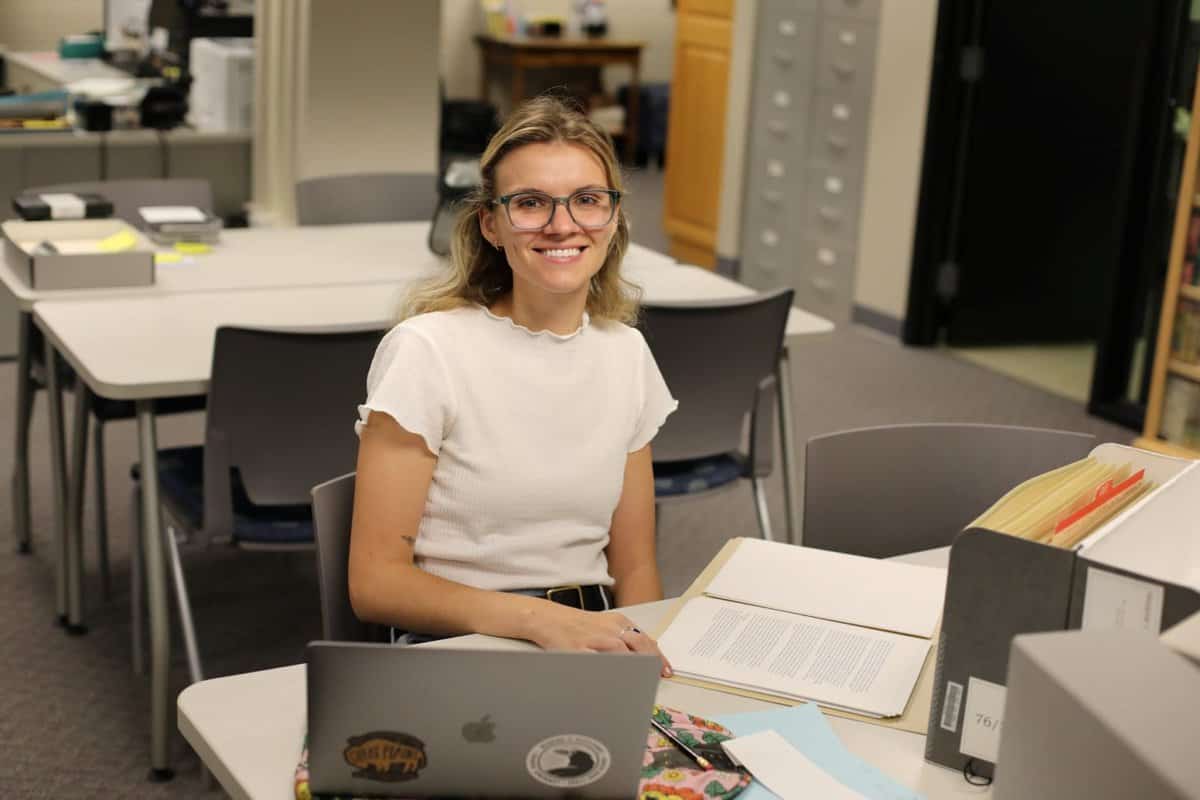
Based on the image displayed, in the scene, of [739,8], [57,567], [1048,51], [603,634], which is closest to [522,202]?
[603,634]

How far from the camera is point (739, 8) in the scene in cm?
637

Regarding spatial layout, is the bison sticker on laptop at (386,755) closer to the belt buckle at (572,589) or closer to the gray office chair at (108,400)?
the belt buckle at (572,589)

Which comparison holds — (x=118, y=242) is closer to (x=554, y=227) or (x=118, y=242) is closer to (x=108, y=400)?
(x=108, y=400)

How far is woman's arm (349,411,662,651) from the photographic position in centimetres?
170

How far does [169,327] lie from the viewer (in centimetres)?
277

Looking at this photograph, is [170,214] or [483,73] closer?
[170,214]

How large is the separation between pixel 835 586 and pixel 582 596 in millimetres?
338

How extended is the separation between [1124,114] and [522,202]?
4518mm

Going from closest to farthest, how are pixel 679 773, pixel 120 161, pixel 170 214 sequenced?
pixel 679 773
pixel 170 214
pixel 120 161

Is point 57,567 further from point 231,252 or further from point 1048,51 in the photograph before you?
point 1048,51

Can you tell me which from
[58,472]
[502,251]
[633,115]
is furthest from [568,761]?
[633,115]

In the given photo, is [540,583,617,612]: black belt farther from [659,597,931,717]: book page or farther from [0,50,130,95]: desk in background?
[0,50,130,95]: desk in background

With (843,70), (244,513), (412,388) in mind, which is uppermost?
(843,70)

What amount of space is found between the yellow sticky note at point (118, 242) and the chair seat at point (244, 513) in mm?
510
